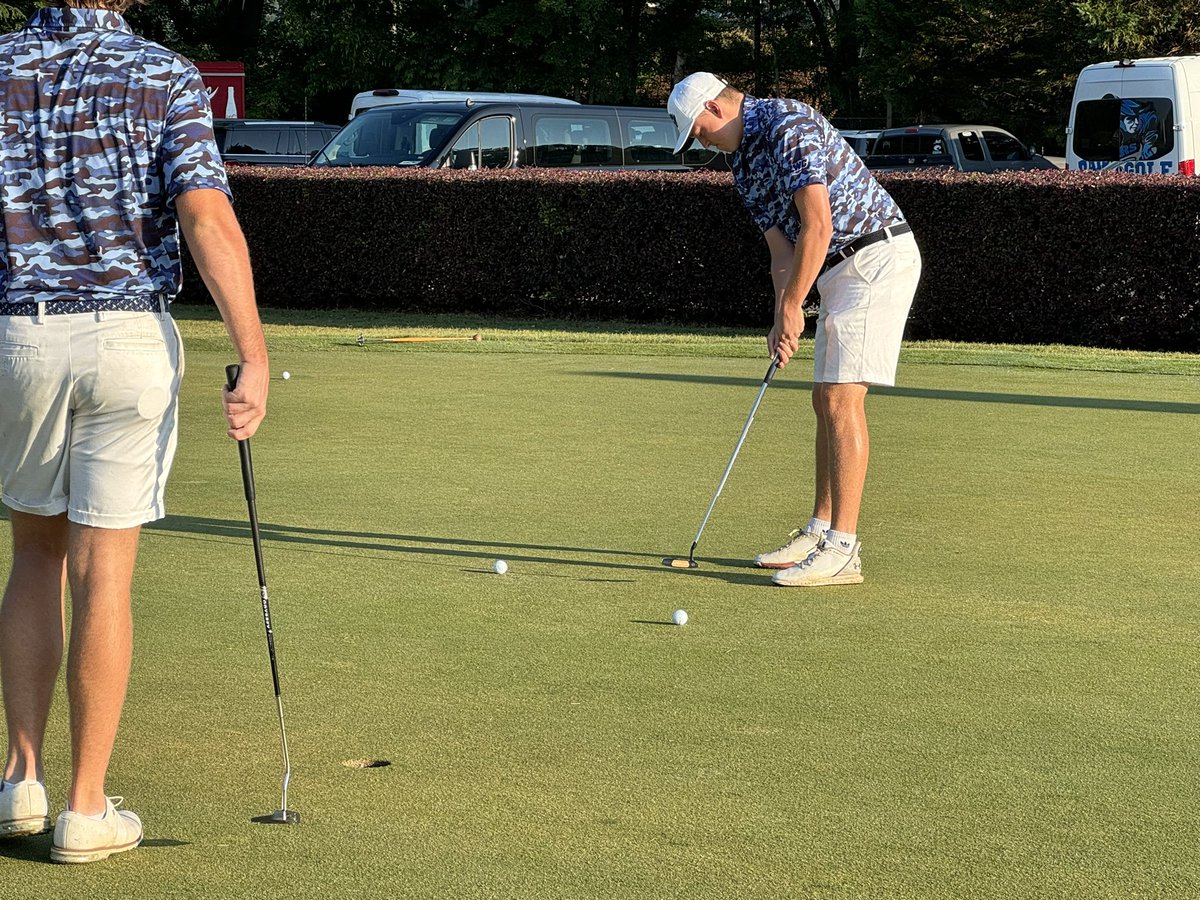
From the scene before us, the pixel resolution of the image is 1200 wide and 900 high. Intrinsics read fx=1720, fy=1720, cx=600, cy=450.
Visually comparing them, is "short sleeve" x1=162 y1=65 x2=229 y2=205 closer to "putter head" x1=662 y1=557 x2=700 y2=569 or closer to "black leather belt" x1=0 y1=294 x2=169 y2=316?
"black leather belt" x1=0 y1=294 x2=169 y2=316

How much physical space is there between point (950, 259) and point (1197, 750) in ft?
38.7

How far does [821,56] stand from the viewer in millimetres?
45781

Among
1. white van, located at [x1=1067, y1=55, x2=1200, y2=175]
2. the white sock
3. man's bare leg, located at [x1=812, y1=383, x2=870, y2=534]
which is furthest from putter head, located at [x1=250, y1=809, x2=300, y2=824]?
white van, located at [x1=1067, y1=55, x2=1200, y2=175]

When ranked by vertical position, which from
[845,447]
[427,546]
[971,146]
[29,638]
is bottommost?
[427,546]

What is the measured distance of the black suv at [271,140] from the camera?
27.6 metres

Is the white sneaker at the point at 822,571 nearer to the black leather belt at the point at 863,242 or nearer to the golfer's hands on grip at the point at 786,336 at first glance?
the golfer's hands on grip at the point at 786,336

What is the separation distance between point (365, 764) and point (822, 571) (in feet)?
8.17

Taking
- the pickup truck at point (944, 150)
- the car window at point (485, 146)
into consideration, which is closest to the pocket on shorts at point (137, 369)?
the car window at point (485, 146)

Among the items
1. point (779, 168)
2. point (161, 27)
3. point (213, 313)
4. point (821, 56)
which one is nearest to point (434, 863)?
point (779, 168)

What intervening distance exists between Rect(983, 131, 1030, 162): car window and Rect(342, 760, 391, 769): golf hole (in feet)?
95.6

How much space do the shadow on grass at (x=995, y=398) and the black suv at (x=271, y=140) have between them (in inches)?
638

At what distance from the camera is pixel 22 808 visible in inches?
144

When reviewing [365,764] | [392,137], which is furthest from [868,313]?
[392,137]

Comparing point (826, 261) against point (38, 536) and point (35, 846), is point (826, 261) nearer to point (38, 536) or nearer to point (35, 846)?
point (38, 536)
